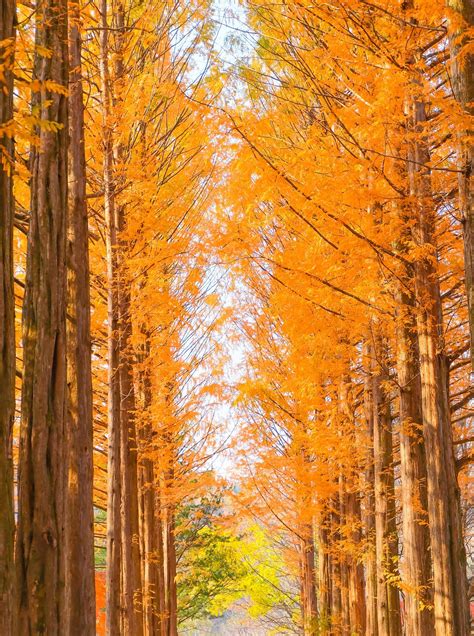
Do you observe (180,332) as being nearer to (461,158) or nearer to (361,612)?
(361,612)

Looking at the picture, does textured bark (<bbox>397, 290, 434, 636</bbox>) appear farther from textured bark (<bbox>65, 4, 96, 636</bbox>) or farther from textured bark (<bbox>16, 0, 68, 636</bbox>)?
textured bark (<bbox>16, 0, 68, 636</bbox>)

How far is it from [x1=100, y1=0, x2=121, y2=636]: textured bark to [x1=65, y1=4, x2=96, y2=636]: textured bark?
1884 millimetres

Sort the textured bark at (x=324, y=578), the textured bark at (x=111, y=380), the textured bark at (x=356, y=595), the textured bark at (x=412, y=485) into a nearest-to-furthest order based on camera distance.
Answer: the textured bark at (x=412, y=485)
the textured bark at (x=111, y=380)
the textured bark at (x=356, y=595)
the textured bark at (x=324, y=578)

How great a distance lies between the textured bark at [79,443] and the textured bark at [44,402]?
117 cm

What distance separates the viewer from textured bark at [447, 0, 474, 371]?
5023mm

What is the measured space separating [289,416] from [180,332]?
7.84 ft

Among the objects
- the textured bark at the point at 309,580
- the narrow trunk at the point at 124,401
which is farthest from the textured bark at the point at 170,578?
the narrow trunk at the point at 124,401

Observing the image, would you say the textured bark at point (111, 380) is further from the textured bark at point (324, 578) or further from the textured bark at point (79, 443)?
the textured bark at point (324, 578)

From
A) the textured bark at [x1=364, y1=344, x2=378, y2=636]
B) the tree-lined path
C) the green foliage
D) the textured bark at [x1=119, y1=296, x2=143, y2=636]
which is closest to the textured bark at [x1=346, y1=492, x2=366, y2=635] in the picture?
the tree-lined path

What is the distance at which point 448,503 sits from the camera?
21.2 feet

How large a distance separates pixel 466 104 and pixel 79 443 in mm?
3838

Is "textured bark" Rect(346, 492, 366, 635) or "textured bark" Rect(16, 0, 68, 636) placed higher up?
"textured bark" Rect(16, 0, 68, 636)

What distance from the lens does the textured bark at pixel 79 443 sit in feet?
20.1

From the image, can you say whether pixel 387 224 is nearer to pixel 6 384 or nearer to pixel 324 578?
pixel 6 384
